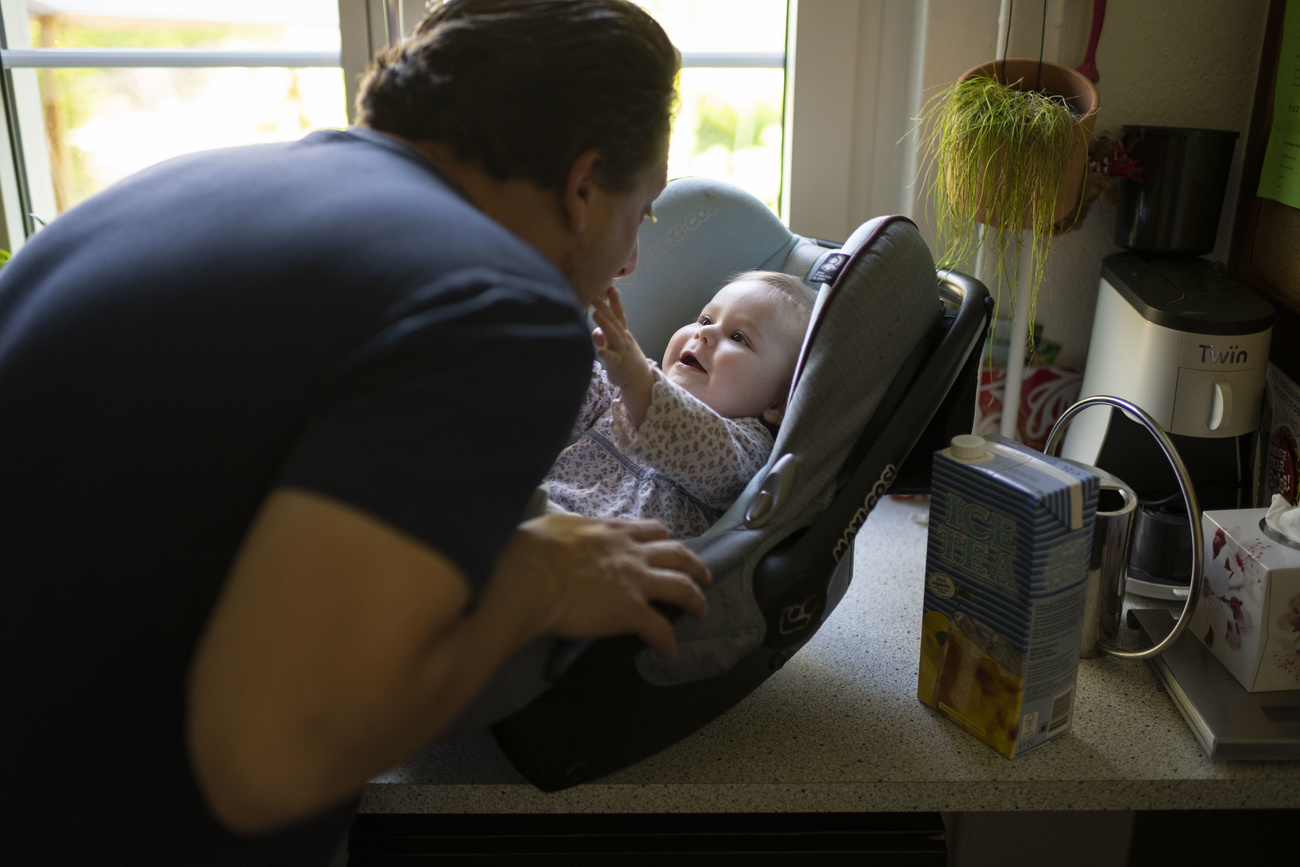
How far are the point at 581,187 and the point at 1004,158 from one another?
2.35 ft

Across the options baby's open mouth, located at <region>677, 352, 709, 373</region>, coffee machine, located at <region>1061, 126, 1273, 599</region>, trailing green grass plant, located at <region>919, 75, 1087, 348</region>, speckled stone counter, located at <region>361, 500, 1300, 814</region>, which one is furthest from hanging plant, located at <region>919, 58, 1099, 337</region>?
speckled stone counter, located at <region>361, 500, 1300, 814</region>

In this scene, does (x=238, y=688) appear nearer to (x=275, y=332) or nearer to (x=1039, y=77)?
(x=275, y=332)

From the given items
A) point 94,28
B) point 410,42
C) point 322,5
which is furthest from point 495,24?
point 94,28

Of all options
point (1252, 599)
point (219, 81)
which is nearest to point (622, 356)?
point (1252, 599)

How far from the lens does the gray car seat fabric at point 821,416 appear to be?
91 centimetres

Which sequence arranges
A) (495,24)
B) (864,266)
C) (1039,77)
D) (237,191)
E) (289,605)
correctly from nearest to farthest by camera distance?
(289,605) → (237,191) → (495,24) → (864,266) → (1039,77)

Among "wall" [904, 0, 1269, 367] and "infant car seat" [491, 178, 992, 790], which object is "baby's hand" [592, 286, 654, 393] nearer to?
"infant car seat" [491, 178, 992, 790]

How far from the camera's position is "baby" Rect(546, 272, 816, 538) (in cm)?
118

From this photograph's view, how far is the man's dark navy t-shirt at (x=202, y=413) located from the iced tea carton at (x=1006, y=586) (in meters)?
0.51

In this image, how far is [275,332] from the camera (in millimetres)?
575

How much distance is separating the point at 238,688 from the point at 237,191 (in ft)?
1.07

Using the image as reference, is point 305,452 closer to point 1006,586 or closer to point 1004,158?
point 1006,586

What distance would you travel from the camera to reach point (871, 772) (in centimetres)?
101

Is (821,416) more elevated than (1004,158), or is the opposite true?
(1004,158)
